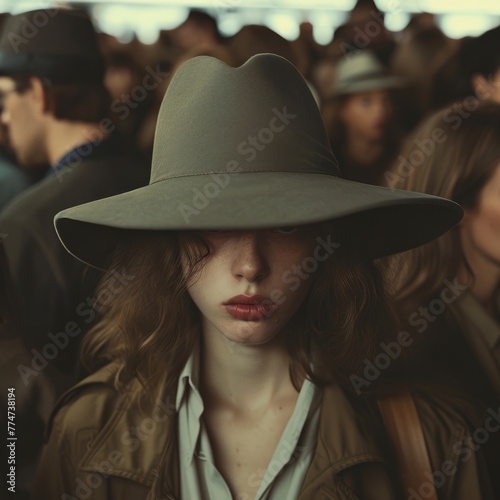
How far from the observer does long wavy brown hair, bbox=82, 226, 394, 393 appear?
134 cm

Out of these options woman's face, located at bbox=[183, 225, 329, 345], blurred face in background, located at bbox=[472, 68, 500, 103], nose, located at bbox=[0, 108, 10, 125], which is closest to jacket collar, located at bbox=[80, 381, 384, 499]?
woman's face, located at bbox=[183, 225, 329, 345]

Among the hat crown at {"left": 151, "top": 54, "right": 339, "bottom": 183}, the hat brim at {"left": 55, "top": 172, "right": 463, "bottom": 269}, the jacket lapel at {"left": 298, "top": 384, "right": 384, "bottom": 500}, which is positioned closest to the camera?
the hat brim at {"left": 55, "top": 172, "right": 463, "bottom": 269}

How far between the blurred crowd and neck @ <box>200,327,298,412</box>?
263 mm

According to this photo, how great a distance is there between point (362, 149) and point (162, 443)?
722mm

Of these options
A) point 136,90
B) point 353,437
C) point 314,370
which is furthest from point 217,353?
point 136,90

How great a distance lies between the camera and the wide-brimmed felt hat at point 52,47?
4.58ft

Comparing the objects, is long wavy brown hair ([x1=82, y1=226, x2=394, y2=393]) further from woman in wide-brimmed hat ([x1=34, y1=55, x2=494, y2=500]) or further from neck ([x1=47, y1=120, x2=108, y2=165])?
neck ([x1=47, y1=120, x2=108, y2=165])

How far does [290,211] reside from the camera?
1046 millimetres

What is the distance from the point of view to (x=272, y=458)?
1330mm

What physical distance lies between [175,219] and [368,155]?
556mm

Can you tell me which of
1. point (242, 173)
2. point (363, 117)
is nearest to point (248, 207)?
point (242, 173)
